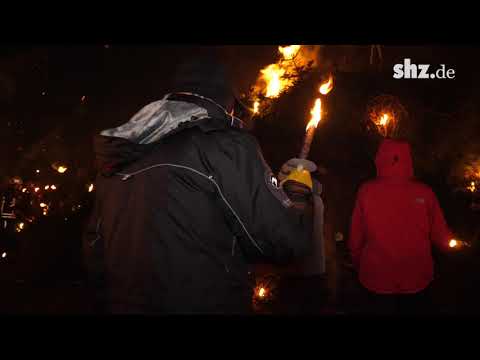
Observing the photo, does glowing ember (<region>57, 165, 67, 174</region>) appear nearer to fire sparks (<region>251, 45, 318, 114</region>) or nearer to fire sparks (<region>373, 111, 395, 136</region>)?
fire sparks (<region>251, 45, 318, 114</region>)

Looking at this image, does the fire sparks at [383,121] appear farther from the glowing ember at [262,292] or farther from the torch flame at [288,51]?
the glowing ember at [262,292]

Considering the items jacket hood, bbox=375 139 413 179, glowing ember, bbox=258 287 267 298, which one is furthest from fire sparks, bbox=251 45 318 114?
glowing ember, bbox=258 287 267 298

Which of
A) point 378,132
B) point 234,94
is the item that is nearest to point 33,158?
point 234,94

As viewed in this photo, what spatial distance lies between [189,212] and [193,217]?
31mm

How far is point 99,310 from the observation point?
Result: 212cm

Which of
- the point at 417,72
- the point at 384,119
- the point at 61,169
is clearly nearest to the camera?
the point at 61,169

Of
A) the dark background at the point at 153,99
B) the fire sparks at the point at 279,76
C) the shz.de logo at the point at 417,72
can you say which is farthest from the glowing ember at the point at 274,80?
the shz.de logo at the point at 417,72

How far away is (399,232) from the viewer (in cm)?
328

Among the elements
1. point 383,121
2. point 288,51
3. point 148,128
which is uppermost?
point 288,51

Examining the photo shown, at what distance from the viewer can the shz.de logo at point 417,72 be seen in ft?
17.4

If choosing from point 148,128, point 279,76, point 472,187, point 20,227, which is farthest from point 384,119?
point 20,227

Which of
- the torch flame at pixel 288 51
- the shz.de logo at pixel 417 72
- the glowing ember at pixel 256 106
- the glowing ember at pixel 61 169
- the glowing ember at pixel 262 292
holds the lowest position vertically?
the glowing ember at pixel 262 292

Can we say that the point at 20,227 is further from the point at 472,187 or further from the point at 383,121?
the point at 472,187

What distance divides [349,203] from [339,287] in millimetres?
1282
